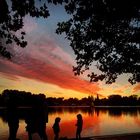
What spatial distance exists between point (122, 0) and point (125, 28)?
468 cm

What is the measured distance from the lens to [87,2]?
19.1m

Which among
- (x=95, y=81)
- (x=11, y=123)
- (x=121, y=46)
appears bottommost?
(x=11, y=123)

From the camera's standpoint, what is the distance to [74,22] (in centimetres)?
2236

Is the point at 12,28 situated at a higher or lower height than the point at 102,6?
lower

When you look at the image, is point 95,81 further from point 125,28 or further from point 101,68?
point 125,28

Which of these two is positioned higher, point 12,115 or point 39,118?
point 12,115

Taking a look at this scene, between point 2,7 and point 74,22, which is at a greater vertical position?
point 74,22

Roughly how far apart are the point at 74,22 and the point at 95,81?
431cm

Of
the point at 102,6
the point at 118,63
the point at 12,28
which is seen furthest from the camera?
the point at 118,63

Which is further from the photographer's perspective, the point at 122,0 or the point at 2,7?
the point at 122,0

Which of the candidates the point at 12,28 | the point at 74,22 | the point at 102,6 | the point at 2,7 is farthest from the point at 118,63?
the point at 2,7

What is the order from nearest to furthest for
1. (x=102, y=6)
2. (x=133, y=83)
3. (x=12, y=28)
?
(x=12, y=28), (x=102, y=6), (x=133, y=83)

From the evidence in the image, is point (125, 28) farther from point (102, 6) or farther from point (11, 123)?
point (11, 123)

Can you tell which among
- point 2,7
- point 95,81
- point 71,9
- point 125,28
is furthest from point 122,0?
point 95,81
